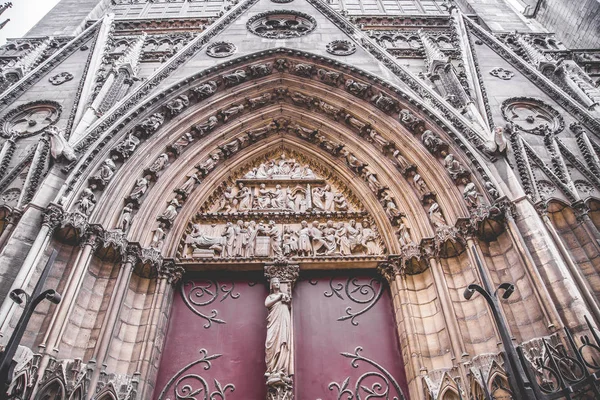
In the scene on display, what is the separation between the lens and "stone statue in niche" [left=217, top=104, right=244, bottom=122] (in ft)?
28.4

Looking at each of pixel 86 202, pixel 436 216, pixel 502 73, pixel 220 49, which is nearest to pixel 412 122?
pixel 436 216

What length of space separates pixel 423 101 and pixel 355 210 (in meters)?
2.43

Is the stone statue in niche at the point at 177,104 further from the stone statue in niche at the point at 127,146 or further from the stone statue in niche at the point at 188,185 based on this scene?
the stone statue in niche at the point at 188,185

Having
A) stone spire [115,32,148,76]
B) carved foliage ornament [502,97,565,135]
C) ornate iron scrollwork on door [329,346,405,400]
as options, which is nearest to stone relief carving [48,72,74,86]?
stone spire [115,32,148,76]

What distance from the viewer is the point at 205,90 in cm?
853

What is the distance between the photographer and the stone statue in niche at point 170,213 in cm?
712

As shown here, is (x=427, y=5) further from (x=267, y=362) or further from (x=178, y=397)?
(x=178, y=397)

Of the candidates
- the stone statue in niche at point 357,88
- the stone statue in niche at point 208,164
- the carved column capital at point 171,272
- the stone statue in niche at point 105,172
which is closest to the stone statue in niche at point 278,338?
the carved column capital at point 171,272

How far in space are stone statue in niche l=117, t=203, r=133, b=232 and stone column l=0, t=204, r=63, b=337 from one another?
2.88 ft

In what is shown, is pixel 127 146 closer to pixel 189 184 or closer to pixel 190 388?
pixel 189 184

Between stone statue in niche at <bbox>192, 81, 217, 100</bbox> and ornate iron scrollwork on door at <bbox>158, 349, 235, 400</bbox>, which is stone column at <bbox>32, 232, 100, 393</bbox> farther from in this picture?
stone statue in niche at <bbox>192, 81, 217, 100</bbox>

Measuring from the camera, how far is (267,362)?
5.86 meters

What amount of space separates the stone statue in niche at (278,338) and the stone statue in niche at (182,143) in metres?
3.18

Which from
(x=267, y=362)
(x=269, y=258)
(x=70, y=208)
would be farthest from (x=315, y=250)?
(x=70, y=208)
